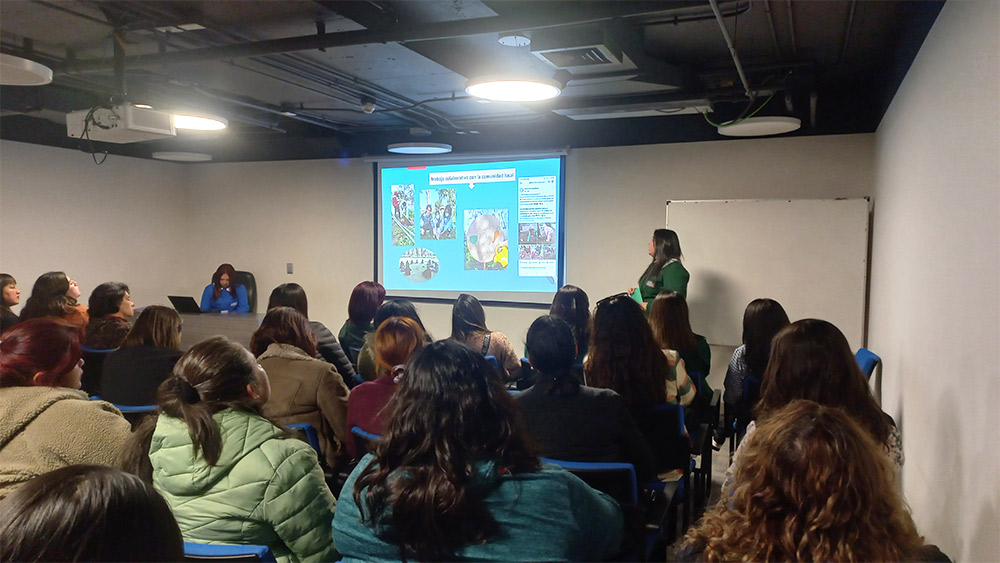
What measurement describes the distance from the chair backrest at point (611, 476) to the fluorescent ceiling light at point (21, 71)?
297cm

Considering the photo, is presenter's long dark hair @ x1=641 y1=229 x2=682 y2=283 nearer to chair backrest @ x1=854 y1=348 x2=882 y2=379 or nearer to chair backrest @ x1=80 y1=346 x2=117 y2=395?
chair backrest @ x1=854 y1=348 x2=882 y2=379

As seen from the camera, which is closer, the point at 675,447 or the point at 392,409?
the point at 392,409

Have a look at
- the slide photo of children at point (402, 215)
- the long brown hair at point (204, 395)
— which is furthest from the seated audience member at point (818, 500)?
the slide photo of children at point (402, 215)

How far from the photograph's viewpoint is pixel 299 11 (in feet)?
11.7

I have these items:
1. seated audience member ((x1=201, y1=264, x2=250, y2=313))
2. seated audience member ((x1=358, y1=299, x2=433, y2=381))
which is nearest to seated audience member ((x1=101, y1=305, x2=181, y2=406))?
seated audience member ((x1=358, y1=299, x2=433, y2=381))

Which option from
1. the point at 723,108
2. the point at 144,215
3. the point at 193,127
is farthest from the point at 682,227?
the point at 144,215

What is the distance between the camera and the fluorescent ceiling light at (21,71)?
2996 millimetres

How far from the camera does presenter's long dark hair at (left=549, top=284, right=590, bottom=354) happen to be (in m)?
3.95

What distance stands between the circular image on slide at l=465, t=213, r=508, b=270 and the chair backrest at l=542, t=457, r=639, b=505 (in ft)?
15.3

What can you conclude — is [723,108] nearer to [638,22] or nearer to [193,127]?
[638,22]

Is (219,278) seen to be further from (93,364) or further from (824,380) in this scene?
(824,380)

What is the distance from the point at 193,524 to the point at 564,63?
309cm

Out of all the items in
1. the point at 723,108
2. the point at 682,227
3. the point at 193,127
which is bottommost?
the point at 682,227

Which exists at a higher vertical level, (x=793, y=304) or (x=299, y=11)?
(x=299, y=11)
